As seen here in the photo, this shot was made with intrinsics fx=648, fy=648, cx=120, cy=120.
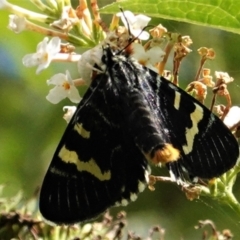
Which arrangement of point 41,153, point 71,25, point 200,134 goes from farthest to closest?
point 41,153
point 200,134
point 71,25

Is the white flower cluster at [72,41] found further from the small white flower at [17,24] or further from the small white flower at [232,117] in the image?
the small white flower at [232,117]

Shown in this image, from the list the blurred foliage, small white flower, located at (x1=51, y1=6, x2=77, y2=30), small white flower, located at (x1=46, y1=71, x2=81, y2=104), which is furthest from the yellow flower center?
the blurred foliage

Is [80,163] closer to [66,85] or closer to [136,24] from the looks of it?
[66,85]

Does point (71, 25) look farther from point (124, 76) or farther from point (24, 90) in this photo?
point (24, 90)

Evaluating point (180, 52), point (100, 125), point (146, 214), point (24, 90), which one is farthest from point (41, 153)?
point (180, 52)

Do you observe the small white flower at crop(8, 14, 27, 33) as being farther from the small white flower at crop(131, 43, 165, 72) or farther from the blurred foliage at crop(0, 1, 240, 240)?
the blurred foliage at crop(0, 1, 240, 240)

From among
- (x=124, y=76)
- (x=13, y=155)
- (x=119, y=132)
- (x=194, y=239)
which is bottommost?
(x=194, y=239)
